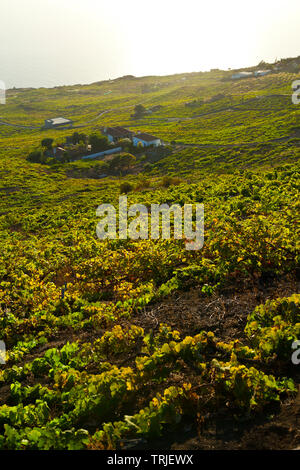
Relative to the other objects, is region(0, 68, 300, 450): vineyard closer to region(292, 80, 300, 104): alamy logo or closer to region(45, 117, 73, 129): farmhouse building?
region(292, 80, 300, 104): alamy logo

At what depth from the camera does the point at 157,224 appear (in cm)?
1973

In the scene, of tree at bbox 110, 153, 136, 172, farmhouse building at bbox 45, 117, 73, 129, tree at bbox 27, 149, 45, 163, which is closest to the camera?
tree at bbox 110, 153, 136, 172

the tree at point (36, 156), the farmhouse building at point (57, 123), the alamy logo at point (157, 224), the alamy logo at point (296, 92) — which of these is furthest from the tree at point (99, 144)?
the alamy logo at point (157, 224)

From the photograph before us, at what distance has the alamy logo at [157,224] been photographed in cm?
1565

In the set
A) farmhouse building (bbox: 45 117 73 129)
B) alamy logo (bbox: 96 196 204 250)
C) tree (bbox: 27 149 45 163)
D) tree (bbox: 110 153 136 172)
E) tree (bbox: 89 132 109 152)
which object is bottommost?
alamy logo (bbox: 96 196 204 250)

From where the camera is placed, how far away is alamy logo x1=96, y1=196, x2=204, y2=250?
51.3 feet

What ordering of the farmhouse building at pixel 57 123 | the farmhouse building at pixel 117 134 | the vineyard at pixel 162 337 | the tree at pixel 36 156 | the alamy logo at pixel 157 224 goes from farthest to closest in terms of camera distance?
1. the farmhouse building at pixel 57 123
2. the farmhouse building at pixel 117 134
3. the tree at pixel 36 156
4. the alamy logo at pixel 157 224
5. the vineyard at pixel 162 337

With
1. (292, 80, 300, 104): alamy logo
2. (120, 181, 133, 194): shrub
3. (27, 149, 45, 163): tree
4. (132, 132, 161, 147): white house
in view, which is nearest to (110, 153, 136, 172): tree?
(132, 132, 161, 147): white house

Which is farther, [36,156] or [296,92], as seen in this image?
[296,92]

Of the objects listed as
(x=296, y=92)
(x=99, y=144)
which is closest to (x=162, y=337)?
(x=99, y=144)

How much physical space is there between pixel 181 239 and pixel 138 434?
32.8ft

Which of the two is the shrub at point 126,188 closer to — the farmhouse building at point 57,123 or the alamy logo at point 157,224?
the alamy logo at point 157,224

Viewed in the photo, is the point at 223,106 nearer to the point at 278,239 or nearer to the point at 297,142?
the point at 297,142

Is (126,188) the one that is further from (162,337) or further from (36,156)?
(36,156)
